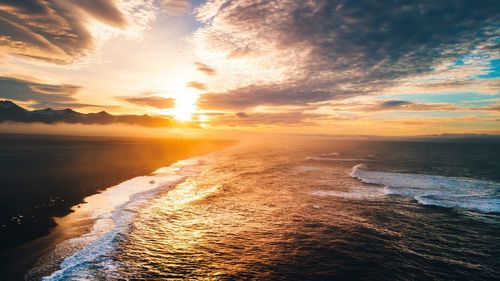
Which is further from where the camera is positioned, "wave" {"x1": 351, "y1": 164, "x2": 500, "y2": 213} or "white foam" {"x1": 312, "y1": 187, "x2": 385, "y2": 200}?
"white foam" {"x1": 312, "y1": 187, "x2": 385, "y2": 200}

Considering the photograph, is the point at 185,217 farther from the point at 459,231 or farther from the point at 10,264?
the point at 459,231

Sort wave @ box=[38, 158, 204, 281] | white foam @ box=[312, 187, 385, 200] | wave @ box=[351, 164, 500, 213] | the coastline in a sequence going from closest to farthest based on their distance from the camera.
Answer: the coastline < wave @ box=[38, 158, 204, 281] < wave @ box=[351, 164, 500, 213] < white foam @ box=[312, 187, 385, 200]

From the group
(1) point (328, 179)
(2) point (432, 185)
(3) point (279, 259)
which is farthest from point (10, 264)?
(2) point (432, 185)

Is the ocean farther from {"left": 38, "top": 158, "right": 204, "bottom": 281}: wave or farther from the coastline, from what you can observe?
the coastline

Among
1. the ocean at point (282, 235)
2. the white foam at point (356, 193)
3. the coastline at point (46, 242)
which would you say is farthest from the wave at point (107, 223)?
the white foam at point (356, 193)

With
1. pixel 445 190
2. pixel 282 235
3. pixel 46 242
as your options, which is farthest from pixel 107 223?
pixel 445 190

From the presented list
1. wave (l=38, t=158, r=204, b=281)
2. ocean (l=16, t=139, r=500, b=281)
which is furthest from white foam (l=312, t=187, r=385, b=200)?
wave (l=38, t=158, r=204, b=281)
